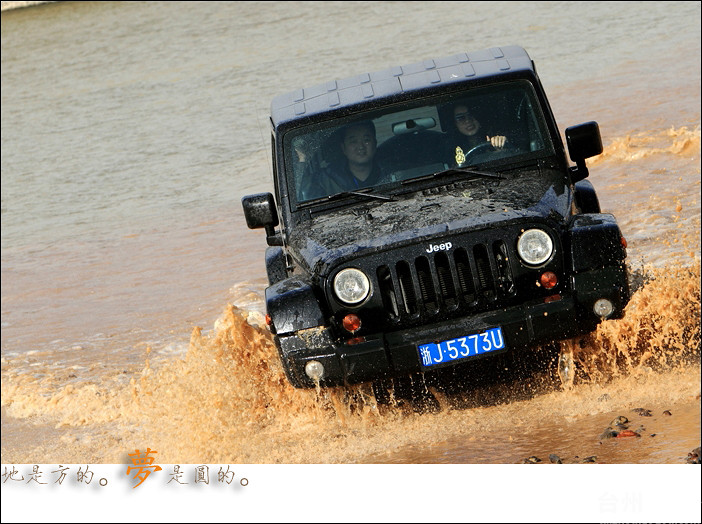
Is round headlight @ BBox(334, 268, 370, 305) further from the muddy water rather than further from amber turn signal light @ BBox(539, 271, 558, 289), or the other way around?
amber turn signal light @ BBox(539, 271, 558, 289)

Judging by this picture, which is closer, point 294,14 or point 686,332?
point 686,332

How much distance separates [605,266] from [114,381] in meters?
4.95

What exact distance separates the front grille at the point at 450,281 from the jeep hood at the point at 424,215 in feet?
0.38

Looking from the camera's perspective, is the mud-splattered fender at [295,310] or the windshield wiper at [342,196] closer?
the mud-splattered fender at [295,310]

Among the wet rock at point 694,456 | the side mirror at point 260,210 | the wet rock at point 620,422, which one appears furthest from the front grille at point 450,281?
the side mirror at point 260,210

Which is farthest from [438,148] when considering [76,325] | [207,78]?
[207,78]

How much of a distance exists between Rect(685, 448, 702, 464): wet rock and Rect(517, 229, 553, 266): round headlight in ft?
4.20

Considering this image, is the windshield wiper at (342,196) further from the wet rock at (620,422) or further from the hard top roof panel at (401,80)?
the wet rock at (620,422)

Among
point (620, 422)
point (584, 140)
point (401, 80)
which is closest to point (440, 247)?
point (620, 422)

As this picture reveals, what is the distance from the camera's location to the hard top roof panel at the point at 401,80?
6.55m

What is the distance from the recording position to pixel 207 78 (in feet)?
87.8

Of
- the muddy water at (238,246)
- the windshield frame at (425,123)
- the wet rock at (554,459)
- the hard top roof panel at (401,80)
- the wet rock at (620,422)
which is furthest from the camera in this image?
the hard top roof panel at (401,80)

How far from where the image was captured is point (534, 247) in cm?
530

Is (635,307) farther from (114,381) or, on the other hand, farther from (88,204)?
(88,204)
